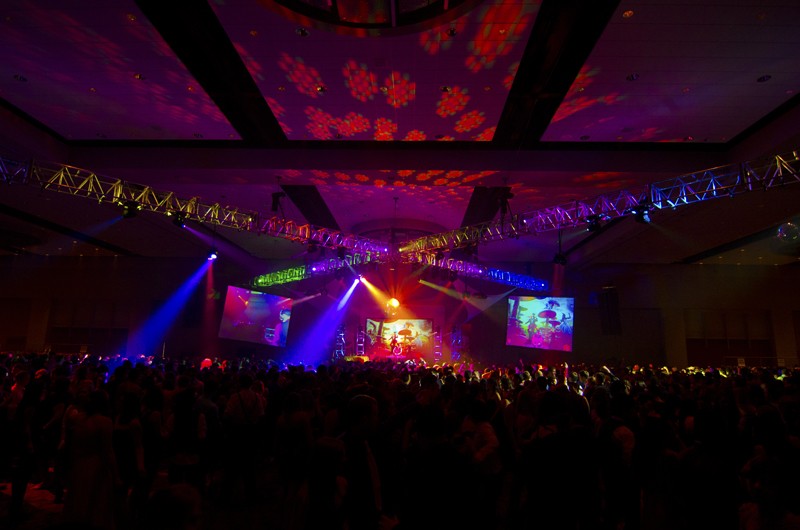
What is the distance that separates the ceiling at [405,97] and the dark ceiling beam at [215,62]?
0.09 feet

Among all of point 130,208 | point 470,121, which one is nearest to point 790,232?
point 470,121

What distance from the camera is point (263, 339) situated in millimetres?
18391

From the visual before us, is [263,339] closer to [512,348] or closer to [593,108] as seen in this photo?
[512,348]

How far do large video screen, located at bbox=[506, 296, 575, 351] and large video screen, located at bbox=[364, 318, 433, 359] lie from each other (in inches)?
144

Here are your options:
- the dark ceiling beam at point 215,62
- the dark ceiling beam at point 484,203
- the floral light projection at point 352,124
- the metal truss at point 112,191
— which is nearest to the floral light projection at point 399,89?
the floral light projection at point 352,124

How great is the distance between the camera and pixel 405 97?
7.56m

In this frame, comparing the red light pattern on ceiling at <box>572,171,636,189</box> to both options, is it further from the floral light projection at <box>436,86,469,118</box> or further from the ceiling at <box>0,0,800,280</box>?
the floral light projection at <box>436,86,469,118</box>

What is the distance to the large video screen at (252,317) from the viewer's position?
18.1 meters

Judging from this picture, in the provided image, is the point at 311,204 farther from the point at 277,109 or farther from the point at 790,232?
the point at 790,232

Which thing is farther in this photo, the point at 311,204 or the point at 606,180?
the point at 311,204

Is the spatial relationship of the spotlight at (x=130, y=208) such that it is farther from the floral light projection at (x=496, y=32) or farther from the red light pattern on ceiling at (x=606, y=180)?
the red light pattern on ceiling at (x=606, y=180)

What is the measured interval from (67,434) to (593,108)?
834cm

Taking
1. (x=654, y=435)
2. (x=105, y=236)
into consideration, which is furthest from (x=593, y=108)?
(x=105, y=236)

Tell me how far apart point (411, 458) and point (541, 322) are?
1674 cm
